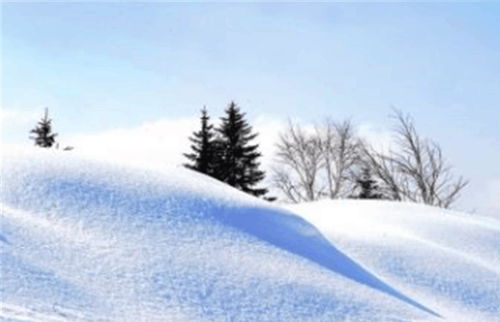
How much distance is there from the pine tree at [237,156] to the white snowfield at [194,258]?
20316 millimetres

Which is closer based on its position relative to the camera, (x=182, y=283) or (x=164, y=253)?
(x=182, y=283)

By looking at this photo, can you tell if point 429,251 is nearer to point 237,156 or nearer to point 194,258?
point 194,258

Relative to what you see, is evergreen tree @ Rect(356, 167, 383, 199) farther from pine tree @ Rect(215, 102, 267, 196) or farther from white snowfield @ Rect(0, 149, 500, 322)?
white snowfield @ Rect(0, 149, 500, 322)

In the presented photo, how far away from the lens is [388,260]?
9.96m

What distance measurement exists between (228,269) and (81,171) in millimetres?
2954

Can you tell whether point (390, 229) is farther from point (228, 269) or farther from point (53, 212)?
point (53, 212)

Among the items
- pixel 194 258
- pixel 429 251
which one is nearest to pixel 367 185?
pixel 429 251

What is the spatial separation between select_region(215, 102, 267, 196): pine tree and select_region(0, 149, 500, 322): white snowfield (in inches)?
800

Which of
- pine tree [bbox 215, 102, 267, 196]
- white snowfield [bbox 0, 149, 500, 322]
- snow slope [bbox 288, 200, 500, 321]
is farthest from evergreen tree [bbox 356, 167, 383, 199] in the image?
white snowfield [bbox 0, 149, 500, 322]

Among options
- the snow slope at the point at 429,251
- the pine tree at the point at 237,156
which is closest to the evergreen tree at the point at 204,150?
the pine tree at the point at 237,156

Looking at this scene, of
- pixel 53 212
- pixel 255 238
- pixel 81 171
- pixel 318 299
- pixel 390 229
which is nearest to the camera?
pixel 318 299

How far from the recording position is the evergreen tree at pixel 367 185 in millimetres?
32306

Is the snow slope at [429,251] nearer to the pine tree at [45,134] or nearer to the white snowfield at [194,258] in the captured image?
the white snowfield at [194,258]

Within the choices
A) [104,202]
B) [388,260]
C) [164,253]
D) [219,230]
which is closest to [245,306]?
[164,253]
